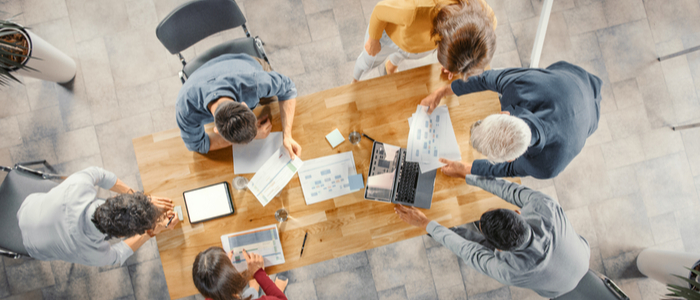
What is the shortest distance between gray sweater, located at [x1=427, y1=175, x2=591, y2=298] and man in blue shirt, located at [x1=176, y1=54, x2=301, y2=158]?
109cm

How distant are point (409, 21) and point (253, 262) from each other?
1.54 m

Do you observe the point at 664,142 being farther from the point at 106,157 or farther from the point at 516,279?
the point at 106,157

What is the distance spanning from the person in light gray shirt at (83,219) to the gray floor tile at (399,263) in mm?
1626

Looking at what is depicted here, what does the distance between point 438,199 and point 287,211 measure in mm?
883

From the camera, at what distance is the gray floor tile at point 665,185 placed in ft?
9.18

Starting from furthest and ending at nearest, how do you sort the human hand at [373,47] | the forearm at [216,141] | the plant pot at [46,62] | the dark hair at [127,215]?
A: the plant pot at [46,62] → the human hand at [373,47] → the forearm at [216,141] → the dark hair at [127,215]

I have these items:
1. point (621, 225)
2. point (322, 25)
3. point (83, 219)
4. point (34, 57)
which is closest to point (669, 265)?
point (621, 225)

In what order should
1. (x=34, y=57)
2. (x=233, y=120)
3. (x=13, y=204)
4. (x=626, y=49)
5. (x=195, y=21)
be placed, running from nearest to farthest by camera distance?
(x=233, y=120) < (x=195, y=21) < (x=13, y=204) < (x=34, y=57) < (x=626, y=49)

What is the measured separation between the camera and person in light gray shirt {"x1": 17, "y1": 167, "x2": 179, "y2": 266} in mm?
1681

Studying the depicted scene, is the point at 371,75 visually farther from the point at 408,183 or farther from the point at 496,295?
the point at 496,295

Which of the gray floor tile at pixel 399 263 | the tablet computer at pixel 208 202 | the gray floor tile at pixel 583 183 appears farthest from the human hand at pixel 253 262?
the gray floor tile at pixel 583 183

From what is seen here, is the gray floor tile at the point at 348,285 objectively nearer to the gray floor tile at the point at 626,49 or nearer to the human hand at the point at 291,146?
the human hand at the point at 291,146

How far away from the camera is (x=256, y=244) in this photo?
182 cm

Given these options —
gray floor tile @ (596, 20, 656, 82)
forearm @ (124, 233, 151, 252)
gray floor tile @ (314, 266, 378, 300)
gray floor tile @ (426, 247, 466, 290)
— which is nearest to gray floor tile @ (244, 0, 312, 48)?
forearm @ (124, 233, 151, 252)
